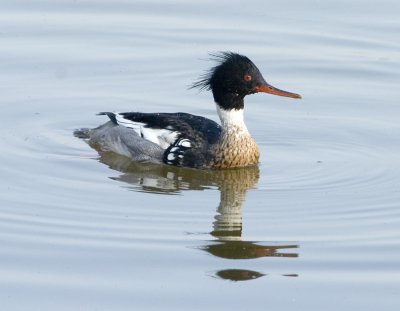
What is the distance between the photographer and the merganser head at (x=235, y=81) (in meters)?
14.2

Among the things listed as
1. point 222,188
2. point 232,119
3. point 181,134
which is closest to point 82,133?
point 181,134

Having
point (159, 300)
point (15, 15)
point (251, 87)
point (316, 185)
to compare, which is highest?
point (15, 15)

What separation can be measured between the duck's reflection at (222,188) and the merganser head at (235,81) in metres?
0.92

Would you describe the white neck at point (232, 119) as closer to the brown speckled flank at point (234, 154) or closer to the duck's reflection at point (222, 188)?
the brown speckled flank at point (234, 154)

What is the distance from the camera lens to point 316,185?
1302 centimetres

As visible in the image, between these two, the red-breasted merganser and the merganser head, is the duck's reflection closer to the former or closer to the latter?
the red-breasted merganser

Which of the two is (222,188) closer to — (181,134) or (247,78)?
(181,134)

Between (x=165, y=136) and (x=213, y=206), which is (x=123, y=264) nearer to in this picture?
(x=213, y=206)

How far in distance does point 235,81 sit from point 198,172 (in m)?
1.24

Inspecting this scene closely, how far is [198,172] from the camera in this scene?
1409cm

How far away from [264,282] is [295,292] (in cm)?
35

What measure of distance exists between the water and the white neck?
534 millimetres

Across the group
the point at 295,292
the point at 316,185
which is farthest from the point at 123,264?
the point at 316,185

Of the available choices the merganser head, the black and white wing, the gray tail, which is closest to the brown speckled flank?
the black and white wing
